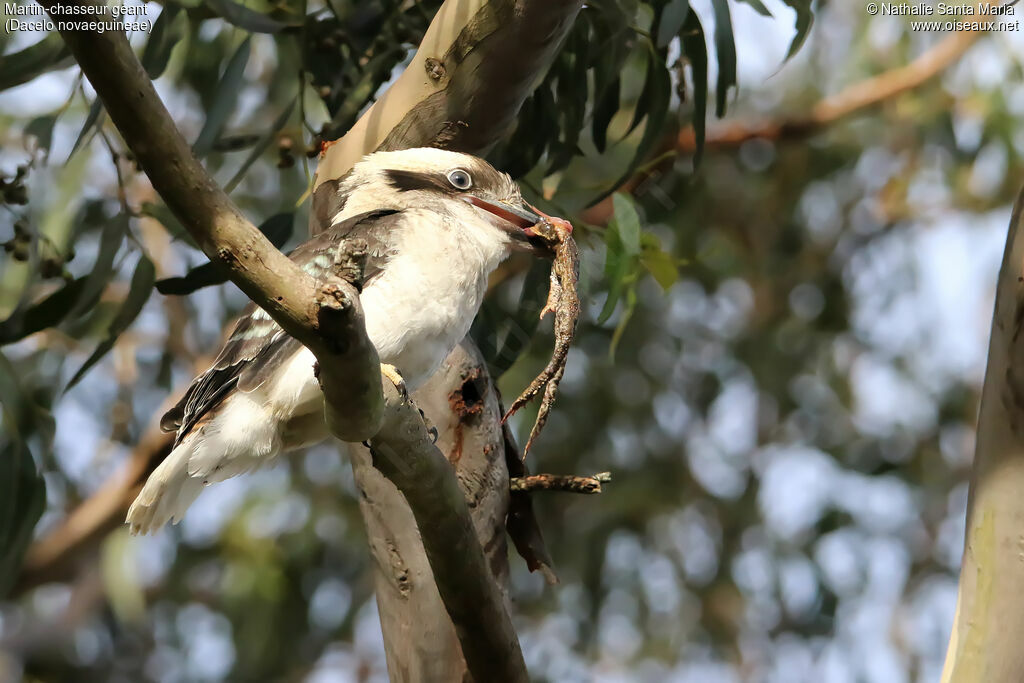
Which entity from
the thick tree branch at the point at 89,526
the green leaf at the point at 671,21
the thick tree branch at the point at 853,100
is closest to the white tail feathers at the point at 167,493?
the green leaf at the point at 671,21

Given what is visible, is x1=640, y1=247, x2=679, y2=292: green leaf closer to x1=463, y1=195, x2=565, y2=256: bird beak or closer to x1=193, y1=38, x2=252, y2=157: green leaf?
x1=463, y1=195, x2=565, y2=256: bird beak

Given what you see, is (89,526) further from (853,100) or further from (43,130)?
(853,100)

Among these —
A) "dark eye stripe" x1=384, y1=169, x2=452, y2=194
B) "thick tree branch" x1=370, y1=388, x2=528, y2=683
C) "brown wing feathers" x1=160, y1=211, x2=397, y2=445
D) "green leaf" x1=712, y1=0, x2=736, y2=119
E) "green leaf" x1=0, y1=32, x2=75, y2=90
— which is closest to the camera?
"thick tree branch" x1=370, y1=388, x2=528, y2=683

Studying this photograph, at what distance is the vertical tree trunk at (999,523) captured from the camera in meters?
1.82

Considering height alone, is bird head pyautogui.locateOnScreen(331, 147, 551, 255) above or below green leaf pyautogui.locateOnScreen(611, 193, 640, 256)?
above

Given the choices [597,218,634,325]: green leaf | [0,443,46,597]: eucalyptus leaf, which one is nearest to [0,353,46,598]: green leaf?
[0,443,46,597]: eucalyptus leaf

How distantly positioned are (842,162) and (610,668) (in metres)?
2.58

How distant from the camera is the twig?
1.87 metres

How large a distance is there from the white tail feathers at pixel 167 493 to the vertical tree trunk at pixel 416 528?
1.27ft

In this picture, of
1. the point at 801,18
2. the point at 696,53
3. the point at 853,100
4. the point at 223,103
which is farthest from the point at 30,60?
the point at 853,100

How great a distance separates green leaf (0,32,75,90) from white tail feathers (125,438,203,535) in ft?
3.24

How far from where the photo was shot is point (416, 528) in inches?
86.7

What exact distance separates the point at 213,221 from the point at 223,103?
4.85ft

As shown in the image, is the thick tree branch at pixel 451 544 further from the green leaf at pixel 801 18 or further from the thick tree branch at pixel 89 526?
the thick tree branch at pixel 89 526
